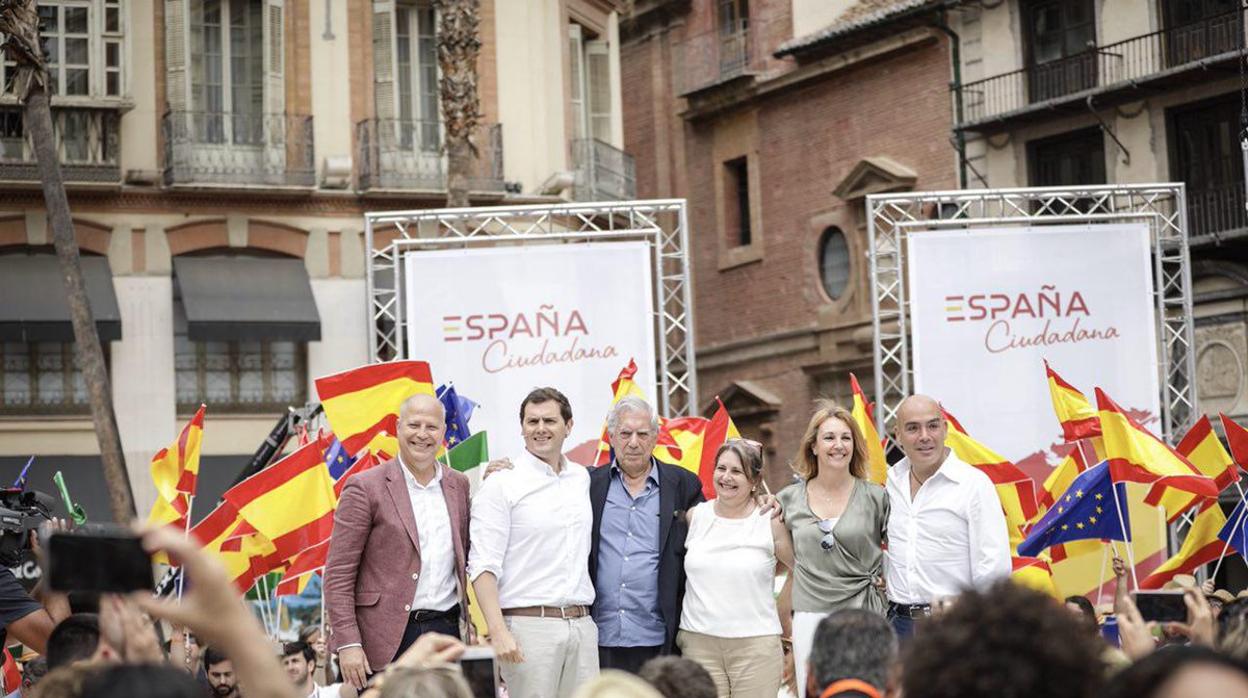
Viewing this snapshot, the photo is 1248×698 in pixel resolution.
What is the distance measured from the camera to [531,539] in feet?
29.4

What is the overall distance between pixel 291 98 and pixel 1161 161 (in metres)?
12.0

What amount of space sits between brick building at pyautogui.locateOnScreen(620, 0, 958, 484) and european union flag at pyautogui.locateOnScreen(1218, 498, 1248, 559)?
16.7m

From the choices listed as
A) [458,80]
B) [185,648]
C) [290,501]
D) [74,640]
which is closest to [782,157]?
[458,80]

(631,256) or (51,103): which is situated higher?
(51,103)

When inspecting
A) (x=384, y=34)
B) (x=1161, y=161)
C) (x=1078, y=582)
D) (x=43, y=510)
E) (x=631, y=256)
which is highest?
(x=384, y=34)

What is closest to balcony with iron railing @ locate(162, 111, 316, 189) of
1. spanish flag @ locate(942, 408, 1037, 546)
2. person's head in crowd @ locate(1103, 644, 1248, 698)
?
spanish flag @ locate(942, 408, 1037, 546)

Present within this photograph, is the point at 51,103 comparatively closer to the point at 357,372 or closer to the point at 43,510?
the point at 357,372

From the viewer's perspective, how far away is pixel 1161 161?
28.0 meters

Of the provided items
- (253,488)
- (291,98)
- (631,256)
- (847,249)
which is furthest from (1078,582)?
(847,249)

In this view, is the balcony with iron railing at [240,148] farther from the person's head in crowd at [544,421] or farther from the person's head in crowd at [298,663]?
the person's head in crowd at [544,421]

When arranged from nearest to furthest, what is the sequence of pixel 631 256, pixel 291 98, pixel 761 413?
1. pixel 631 256
2. pixel 291 98
3. pixel 761 413

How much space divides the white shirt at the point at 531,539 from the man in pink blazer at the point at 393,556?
17cm

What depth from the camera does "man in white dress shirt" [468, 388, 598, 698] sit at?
8805 millimetres

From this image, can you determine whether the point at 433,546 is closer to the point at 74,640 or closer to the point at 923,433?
the point at 923,433
